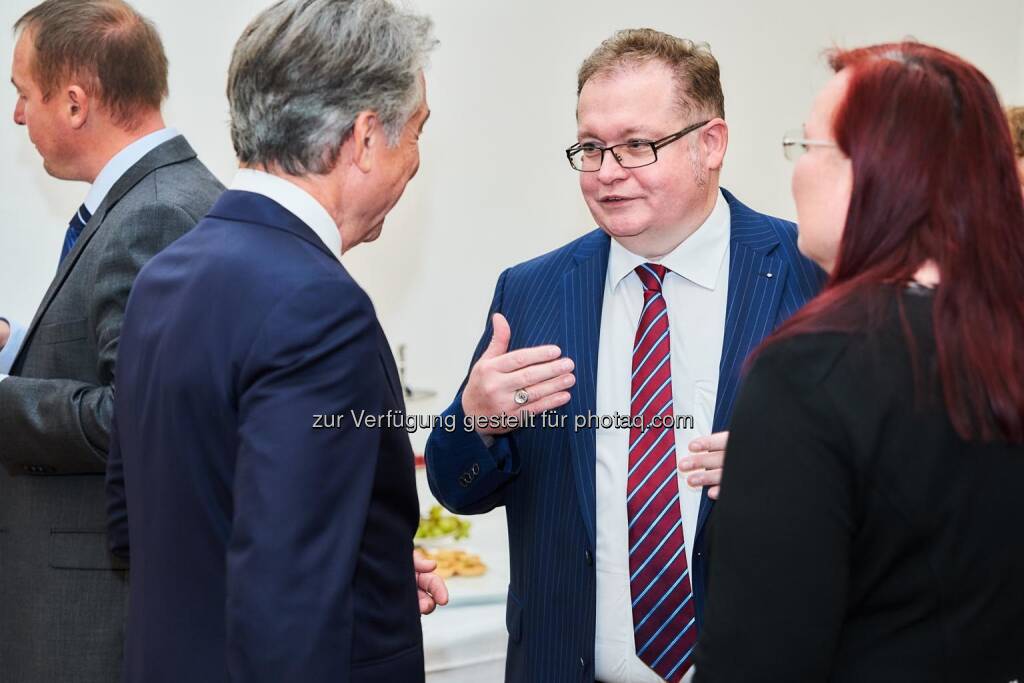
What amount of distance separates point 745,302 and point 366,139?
2.34ft

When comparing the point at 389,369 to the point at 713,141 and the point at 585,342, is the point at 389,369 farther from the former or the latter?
the point at 713,141

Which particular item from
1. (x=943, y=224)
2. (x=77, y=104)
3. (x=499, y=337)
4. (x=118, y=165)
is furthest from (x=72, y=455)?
(x=943, y=224)

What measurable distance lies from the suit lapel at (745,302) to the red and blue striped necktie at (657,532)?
2.8 inches

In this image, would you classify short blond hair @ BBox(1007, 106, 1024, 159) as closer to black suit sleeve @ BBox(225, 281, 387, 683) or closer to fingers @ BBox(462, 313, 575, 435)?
fingers @ BBox(462, 313, 575, 435)

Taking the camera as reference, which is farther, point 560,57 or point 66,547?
point 560,57

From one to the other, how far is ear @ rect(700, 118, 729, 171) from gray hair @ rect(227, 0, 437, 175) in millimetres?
710

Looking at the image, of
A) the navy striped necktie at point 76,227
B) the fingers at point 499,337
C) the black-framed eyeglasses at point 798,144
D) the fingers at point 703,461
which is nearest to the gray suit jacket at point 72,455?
the navy striped necktie at point 76,227

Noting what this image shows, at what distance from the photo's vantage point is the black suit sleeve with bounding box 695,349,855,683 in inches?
39.7

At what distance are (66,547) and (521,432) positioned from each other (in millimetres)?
903

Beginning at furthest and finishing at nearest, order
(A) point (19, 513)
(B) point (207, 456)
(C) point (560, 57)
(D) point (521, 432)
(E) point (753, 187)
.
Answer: (E) point (753, 187)
(C) point (560, 57)
(A) point (19, 513)
(D) point (521, 432)
(B) point (207, 456)

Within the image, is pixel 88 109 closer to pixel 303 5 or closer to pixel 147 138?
pixel 147 138

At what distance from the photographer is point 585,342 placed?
72.6 inches

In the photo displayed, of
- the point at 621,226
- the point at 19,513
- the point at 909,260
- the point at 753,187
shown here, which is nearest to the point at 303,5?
the point at 621,226

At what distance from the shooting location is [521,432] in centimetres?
191
